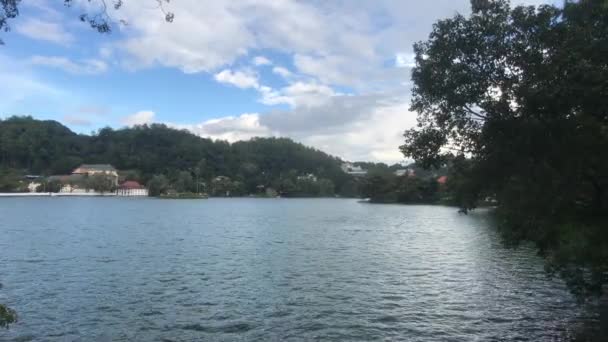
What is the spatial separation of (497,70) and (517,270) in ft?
57.5

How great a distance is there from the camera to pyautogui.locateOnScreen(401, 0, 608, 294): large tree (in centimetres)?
1133

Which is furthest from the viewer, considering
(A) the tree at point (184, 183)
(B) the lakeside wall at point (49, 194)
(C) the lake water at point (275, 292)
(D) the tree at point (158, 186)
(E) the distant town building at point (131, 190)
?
(E) the distant town building at point (131, 190)

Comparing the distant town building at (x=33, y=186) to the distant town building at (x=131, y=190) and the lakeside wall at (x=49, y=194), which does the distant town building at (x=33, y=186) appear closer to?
the lakeside wall at (x=49, y=194)

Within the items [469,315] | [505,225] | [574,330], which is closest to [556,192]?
[505,225]

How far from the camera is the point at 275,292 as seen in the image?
20422 mm

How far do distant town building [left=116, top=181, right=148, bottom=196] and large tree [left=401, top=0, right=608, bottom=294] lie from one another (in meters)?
194

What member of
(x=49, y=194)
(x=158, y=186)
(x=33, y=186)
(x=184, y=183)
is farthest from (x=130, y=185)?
(x=33, y=186)

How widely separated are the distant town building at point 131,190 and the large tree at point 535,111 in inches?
7623

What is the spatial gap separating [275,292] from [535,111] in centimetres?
1368

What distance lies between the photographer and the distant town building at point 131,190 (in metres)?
190

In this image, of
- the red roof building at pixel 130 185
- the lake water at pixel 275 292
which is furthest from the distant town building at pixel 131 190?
the lake water at pixel 275 292

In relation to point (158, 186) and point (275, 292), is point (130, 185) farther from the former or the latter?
point (275, 292)

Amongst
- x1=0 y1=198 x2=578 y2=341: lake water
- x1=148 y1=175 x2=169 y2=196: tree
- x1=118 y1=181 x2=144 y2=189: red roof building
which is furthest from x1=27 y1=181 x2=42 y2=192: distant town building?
x1=0 y1=198 x2=578 y2=341: lake water

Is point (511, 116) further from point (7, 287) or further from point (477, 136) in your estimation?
point (7, 287)
